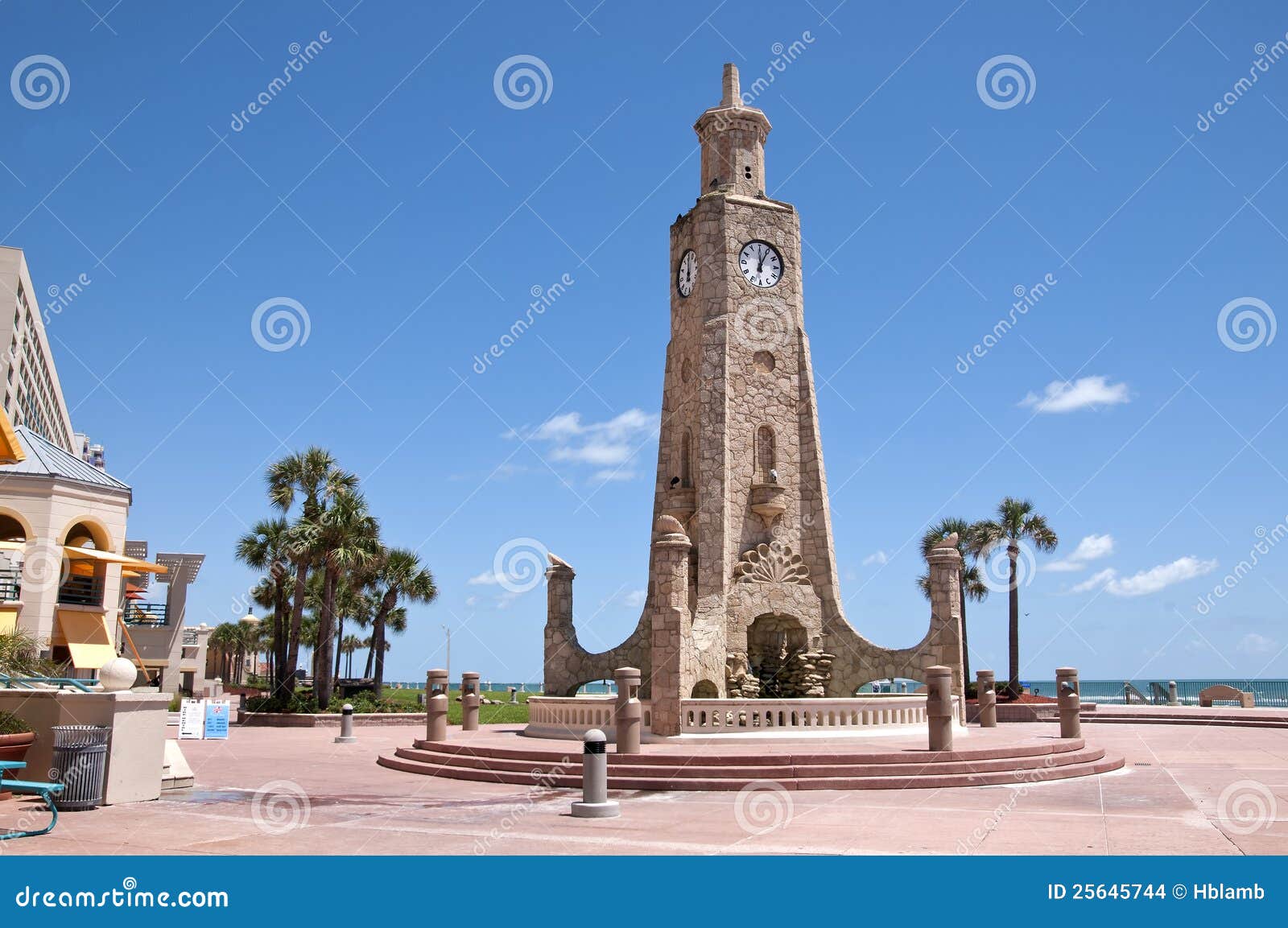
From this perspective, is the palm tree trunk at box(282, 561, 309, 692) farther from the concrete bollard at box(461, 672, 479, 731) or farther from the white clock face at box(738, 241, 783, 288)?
the white clock face at box(738, 241, 783, 288)

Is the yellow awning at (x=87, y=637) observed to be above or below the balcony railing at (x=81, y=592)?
below

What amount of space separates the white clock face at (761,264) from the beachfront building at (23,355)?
90.2ft

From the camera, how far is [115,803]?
13.2 meters

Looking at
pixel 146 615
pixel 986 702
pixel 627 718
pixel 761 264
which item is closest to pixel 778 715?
pixel 627 718

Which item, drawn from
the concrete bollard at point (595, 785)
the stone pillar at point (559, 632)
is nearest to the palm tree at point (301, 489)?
the stone pillar at point (559, 632)

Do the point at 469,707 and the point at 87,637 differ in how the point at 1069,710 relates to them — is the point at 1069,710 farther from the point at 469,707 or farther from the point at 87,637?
the point at 87,637

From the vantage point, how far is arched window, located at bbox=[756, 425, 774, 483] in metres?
27.7

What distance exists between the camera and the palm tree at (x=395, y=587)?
41.6 m

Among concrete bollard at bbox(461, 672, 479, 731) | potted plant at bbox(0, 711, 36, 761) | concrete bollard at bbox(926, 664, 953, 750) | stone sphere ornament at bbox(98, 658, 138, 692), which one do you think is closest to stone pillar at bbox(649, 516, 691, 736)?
concrete bollard at bbox(926, 664, 953, 750)

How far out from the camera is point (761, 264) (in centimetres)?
2852

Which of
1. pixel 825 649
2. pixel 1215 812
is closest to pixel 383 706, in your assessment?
pixel 825 649

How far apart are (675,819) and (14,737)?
8333 millimetres

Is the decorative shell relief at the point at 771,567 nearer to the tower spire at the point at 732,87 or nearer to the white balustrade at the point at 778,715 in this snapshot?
the white balustrade at the point at 778,715

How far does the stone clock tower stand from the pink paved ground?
8603mm
